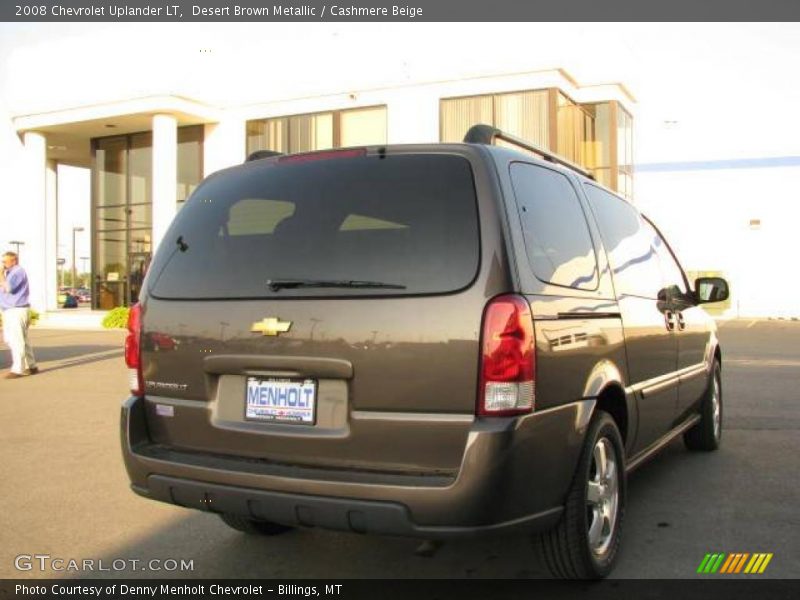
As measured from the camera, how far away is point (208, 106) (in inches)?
1014

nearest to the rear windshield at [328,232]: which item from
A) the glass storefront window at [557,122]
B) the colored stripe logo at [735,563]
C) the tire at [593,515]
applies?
the tire at [593,515]

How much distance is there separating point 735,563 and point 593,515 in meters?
0.76

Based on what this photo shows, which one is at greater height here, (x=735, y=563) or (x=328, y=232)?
(x=328, y=232)

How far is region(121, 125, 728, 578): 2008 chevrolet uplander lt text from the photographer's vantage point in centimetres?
282

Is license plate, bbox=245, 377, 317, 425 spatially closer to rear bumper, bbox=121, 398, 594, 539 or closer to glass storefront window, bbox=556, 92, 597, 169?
rear bumper, bbox=121, 398, 594, 539

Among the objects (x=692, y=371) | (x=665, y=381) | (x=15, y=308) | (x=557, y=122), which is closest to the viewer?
(x=665, y=381)

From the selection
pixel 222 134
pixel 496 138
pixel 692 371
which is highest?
pixel 222 134

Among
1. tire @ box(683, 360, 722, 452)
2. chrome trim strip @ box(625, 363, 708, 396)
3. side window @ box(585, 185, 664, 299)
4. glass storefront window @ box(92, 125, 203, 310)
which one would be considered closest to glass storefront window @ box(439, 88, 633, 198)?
glass storefront window @ box(92, 125, 203, 310)

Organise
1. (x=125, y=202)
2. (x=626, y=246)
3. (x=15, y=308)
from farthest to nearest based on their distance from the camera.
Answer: (x=125, y=202)
(x=15, y=308)
(x=626, y=246)

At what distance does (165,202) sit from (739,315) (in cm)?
2508

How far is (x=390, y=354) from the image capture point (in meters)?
2.90

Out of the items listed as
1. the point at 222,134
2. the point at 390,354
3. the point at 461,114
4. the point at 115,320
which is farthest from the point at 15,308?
the point at 222,134

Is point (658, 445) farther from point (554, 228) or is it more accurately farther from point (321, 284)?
point (321, 284)

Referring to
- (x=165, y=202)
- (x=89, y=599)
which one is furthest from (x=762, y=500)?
(x=165, y=202)
